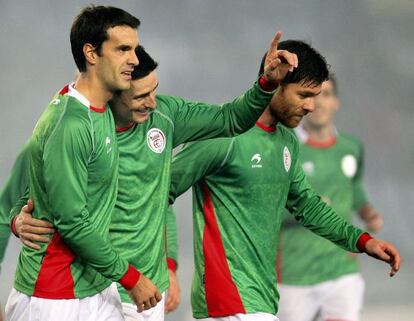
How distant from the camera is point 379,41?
33.6ft

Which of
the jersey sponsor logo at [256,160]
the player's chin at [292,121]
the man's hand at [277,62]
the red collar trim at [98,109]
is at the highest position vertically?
the man's hand at [277,62]

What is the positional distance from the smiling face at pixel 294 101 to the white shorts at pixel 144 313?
2.89ft

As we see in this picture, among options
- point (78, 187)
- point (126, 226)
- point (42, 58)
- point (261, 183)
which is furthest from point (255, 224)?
point (42, 58)

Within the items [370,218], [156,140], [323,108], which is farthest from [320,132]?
[156,140]

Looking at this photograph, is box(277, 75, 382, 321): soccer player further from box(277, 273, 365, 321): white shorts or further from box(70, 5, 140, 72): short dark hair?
box(70, 5, 140, 72): short dark hair

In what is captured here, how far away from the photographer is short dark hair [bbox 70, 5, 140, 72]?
3.90 metres

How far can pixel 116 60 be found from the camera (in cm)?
389

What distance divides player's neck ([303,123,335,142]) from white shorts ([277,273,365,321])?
905mm

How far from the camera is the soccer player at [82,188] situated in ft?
12.1

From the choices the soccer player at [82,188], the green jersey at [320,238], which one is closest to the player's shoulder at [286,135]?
the soccer player at [82,188]

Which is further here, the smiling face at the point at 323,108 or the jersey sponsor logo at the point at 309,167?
the smiling face at the point at 323,108

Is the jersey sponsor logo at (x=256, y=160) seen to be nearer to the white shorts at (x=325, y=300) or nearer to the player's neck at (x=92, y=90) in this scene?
the player's neck at (x=92, y=90)

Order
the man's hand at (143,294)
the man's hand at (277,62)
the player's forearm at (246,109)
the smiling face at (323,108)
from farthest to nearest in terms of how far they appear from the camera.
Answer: the smiling face at (323,108) < the player's forearm at (246,109) < the man's hand at (277,62) < the man's hand at (143,294)

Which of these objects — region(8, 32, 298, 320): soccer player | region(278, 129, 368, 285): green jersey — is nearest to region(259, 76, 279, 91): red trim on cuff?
region(8, 32, 298, 320): soccer player
